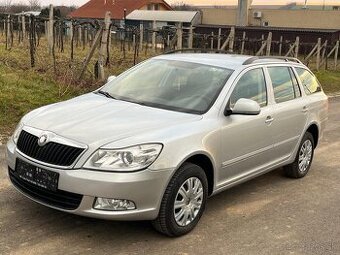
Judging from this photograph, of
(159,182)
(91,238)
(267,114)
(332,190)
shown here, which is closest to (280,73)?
(267,114)

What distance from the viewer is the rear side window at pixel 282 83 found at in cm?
582

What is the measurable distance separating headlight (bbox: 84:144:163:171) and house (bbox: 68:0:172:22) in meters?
59.4

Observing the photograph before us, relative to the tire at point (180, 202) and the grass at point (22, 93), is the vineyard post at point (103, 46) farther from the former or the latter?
the tire at point (180, 202)

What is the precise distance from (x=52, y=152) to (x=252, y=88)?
94.8 inches

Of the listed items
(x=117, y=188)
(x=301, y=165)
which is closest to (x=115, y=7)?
(x=301, y=165)

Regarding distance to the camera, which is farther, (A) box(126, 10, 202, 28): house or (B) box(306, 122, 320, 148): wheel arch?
(A) box(126, 10, 202, 28): house

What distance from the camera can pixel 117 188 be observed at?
386 centimetres

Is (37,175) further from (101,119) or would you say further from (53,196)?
(101,119)

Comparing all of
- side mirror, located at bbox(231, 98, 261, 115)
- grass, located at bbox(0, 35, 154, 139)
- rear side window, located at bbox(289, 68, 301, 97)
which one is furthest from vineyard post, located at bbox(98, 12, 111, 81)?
side mirror, located at bbox(231, 98, 261, 115)

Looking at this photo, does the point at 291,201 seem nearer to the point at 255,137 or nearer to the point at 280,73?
the point at 255,137

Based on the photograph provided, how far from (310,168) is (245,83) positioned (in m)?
2.40

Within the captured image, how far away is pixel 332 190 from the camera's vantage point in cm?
614

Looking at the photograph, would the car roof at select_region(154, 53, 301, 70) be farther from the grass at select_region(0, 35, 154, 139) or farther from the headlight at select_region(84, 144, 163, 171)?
the grass at select_region(0, 35, 154, 139)

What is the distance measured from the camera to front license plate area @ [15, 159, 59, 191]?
3.98 m
